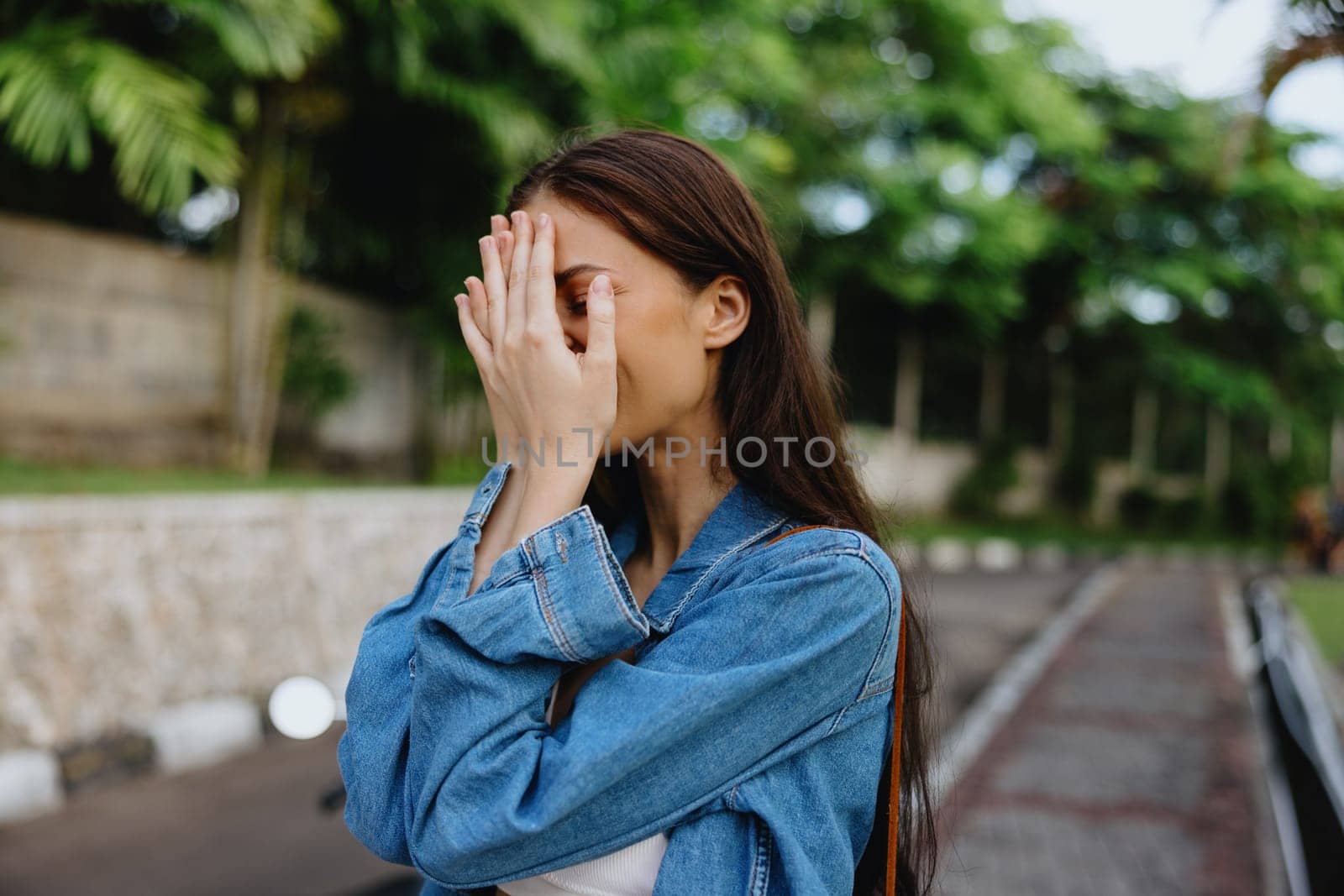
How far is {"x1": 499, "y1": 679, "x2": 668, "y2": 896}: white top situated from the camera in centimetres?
121

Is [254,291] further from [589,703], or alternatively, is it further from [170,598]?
[589,703]

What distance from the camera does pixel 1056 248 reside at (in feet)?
66.3

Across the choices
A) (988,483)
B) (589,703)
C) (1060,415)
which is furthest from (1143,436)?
(589,703)

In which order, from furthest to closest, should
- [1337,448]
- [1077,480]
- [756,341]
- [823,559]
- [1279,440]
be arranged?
[1337,448], [1279,440], [1077,480], [756,341], [823,559]

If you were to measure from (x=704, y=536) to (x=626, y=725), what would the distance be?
34 centimetres

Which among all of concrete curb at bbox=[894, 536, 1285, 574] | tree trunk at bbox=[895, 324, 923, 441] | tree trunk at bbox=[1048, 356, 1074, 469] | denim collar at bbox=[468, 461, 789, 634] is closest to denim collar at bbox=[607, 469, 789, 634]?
denim collar at bbox=[468, 461, 789, 634]

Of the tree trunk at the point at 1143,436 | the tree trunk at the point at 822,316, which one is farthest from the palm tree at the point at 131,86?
the tree trunk at the point at 1143,436

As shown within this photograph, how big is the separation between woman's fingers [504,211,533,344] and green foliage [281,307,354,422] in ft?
26.0

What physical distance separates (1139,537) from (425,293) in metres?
19.2

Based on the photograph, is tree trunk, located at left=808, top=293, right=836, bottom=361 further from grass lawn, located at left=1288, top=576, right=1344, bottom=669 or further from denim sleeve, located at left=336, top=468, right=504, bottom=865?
denim sleeve, located at left=336, top=468, right=504, bottom=865

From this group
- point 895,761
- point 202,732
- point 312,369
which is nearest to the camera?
point 895,761

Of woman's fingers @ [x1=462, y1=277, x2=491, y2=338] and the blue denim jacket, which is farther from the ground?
woman's fingers @ [x1=462, y1=277, x2=491, y2=338]

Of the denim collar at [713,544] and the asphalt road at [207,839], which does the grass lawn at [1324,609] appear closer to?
the asphalt road at [207,839]

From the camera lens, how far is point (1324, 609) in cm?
1188
